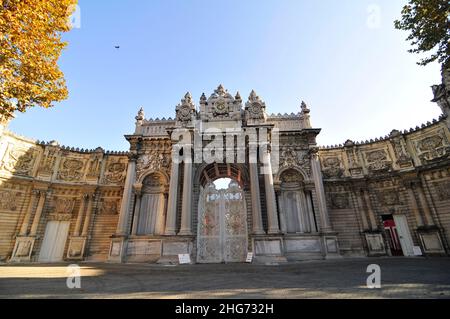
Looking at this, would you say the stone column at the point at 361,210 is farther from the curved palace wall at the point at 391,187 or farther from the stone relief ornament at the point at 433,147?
the stone relief ornament at the point at 433,147

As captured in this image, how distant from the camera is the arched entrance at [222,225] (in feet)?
49.0

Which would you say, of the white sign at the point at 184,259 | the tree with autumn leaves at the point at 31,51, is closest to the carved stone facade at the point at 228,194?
the white sign at the point at 184,259

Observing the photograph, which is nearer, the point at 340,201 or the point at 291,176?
the point at 291,176

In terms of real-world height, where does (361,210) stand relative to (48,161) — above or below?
below

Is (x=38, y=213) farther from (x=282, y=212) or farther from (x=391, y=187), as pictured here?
(x=391, y=187)

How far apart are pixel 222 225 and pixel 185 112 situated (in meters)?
8.88

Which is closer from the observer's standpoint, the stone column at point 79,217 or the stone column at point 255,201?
the stone column at point 255,201

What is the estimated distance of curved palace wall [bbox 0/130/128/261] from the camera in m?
16.4

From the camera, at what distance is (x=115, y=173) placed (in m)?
19.7

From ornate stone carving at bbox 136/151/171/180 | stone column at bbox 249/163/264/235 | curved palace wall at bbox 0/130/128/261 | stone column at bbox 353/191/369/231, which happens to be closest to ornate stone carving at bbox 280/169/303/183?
stone column at bbox 249/163/264/235

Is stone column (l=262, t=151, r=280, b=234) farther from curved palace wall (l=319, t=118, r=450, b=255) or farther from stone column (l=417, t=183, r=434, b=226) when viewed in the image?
stone column (l=417, t=183, r=434, b=226)

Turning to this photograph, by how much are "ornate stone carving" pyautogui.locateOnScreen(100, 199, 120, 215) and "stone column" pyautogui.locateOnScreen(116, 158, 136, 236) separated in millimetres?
3974

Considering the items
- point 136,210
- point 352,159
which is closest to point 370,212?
point 352,159
